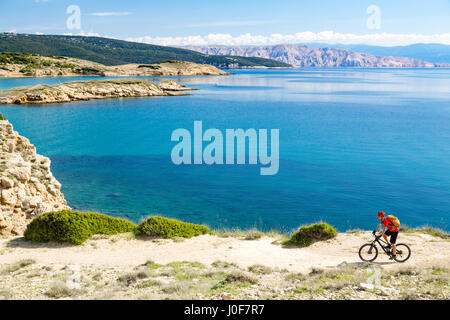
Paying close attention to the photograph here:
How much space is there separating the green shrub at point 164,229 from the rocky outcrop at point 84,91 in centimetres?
6704

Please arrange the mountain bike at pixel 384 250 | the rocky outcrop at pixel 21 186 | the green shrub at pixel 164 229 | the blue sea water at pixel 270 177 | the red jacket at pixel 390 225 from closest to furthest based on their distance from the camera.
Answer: the red jacket at pixel 390 225, the mountain bike at pixel 384 250, the green shrub at pixel 164 229, the rocky outcrop at pixel 21 186, the blue sea water at pixel 270 177

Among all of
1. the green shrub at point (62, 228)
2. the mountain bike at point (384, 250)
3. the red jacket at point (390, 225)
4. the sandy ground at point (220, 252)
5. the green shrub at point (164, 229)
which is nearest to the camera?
the red jacket at point (390, 225)

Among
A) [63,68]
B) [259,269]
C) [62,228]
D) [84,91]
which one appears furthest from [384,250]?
[63,68]

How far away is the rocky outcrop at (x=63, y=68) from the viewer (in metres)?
120

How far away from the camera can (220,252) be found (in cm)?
1381

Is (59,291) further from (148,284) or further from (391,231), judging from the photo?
(391,231)

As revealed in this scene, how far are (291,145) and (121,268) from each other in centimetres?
2912

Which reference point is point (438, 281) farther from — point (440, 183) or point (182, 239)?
point (440, 183)

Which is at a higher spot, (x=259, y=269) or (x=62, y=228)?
(x=62, y=228)

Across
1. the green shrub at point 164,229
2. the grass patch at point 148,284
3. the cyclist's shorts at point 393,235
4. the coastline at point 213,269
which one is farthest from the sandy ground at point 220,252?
the grass patch at point 148,284

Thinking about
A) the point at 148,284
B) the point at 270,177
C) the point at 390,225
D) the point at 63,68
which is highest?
the point at 63,68

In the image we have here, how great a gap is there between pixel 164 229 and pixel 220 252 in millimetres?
2889

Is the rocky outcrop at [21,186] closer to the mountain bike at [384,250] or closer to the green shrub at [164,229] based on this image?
the green shrub at [164,229]

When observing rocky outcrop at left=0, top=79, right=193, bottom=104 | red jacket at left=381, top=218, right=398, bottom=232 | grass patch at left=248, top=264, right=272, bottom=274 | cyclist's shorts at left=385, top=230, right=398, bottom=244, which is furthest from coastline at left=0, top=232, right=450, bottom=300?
rocky outcrop at left=0, top=79, right=193, bottom=104
